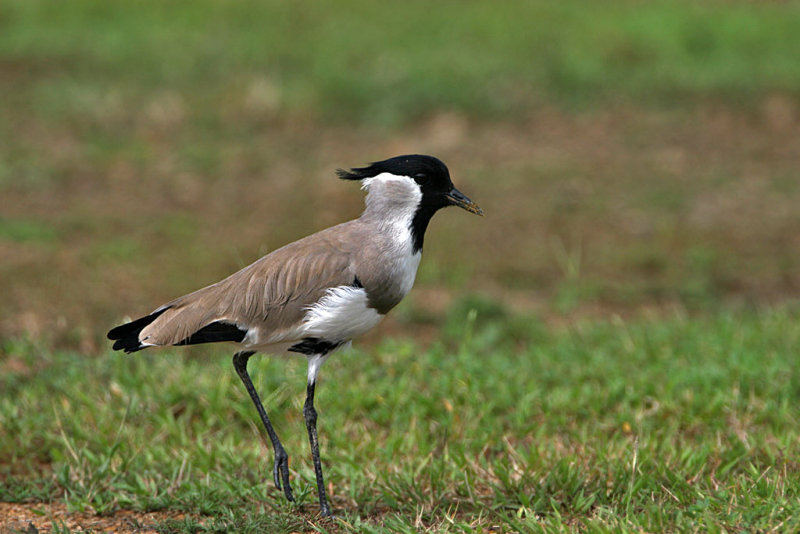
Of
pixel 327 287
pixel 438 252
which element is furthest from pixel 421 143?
pixel 327 287

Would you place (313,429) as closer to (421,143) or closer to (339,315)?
(339,315)

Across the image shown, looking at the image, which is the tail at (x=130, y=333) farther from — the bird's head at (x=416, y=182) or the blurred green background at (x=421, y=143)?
the blurred green background at (x=421, y=143)

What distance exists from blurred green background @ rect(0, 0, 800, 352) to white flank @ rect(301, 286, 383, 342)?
2740 millimetres

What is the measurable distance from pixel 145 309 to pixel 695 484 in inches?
152

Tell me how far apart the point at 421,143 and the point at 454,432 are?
18.0 feet

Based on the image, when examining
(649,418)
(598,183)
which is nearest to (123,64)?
(598,183)

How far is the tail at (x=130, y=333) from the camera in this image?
397 cm

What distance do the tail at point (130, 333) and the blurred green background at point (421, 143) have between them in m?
2.19

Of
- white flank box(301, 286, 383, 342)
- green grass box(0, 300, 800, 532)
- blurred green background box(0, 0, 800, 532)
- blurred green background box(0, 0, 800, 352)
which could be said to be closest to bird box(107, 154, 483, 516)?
white flank box(301, 286, 383, 342)

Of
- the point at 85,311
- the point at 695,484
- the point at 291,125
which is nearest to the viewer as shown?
the point at 695,484

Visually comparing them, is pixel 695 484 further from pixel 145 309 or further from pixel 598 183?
pixel 598 183

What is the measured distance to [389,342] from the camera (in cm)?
600

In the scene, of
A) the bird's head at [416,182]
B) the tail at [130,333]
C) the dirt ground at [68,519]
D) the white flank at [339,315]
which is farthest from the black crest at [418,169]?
the dirt ground at [68,519]

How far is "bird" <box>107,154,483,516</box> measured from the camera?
3.80 metres
